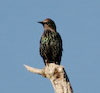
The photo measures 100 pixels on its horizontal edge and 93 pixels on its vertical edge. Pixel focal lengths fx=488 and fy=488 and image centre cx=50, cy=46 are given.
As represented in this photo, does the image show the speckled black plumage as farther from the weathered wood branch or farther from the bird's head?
the weathered wood branch

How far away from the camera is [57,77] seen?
10188 millimetres

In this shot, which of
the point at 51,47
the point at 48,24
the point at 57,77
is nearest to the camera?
the point at 57,77

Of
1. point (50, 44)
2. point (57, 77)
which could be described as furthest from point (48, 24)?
point (57, 77)

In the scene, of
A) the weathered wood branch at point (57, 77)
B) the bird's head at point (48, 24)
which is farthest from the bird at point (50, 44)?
the weathered wood branch at point (57, 77)

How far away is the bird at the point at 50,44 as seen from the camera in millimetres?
12812

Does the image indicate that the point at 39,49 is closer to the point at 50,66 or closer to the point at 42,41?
the point at 42,41

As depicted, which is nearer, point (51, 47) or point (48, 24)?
point (51, 47)

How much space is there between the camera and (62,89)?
32.4 ft

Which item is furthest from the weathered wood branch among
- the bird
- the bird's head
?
the bird's head

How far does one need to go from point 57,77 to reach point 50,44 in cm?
276

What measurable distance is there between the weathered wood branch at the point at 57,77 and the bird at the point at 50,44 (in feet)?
7.18

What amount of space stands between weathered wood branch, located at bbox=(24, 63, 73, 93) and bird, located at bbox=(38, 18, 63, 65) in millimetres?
2188

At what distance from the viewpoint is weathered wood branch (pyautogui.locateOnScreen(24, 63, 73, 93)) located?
32.5 ft

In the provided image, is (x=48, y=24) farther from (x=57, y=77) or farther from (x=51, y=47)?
(x=57, y=77)
